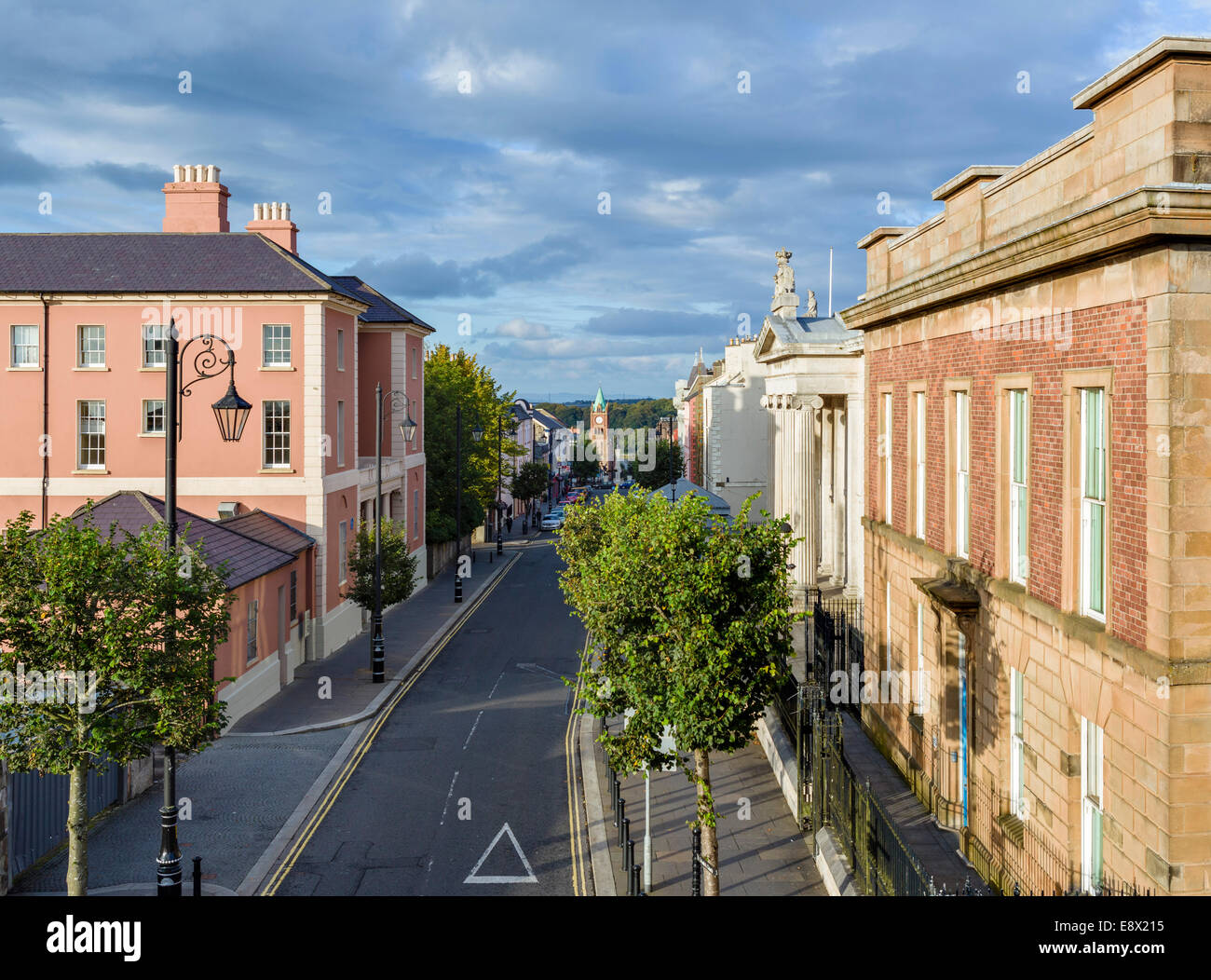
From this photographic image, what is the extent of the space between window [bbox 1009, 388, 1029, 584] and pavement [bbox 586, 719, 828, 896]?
549cm

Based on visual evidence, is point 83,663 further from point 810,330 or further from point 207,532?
point 810,330

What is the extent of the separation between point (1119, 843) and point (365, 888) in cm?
1028

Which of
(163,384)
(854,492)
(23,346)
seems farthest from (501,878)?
(23,346)

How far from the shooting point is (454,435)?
56.1 meters

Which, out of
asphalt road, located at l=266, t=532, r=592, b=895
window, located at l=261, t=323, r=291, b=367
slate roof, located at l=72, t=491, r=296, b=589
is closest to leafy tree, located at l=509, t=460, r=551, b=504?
window, located at l=261, t=323, r=291, b=367

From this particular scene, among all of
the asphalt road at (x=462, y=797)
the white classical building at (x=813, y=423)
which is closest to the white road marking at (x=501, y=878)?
the asphalt road at (x=462, y=797)

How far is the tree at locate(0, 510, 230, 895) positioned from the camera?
12078 mm

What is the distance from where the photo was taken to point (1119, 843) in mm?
10047

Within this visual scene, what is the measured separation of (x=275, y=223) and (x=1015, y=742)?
34788mm

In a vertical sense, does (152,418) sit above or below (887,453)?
above

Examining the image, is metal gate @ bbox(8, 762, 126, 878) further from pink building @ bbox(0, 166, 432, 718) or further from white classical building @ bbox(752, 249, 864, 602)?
white classical building @ bbox(752, 249, 864, 602)

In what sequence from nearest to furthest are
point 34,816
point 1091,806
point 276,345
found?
point 1091,806 → point 34,816 → point 276,345
